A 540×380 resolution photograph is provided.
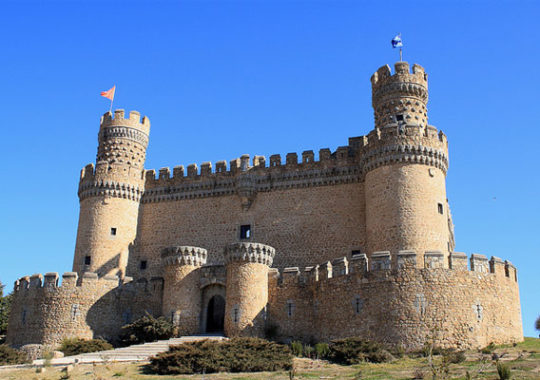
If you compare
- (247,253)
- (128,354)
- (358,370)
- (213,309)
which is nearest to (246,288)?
(247,253)

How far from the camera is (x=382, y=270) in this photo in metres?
23.6

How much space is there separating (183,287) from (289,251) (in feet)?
Answer: 22.5

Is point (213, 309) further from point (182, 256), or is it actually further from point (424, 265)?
point (424, 265)

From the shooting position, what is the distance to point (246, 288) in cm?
2642

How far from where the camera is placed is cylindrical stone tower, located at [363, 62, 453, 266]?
28500 millimetres

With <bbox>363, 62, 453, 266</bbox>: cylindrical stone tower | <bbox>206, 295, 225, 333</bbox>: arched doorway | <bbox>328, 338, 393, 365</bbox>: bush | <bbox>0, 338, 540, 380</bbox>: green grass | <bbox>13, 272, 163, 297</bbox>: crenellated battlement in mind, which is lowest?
<bbox>0, 338, 540, 380</bbox>: green grass

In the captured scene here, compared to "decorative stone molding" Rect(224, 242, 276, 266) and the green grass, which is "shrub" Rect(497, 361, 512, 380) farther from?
"decorative stone molding" Rect(224, 242, 276, 266)

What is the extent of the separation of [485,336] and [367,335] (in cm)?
423

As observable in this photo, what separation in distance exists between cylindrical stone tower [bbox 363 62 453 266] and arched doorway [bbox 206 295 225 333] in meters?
7.43

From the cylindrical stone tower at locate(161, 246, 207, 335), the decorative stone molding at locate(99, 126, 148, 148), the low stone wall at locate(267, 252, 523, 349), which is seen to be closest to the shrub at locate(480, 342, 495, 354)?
the low stone wall at locate(267, 252, 523, 349)

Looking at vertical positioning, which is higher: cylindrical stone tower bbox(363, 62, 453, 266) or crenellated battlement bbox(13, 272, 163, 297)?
cylindrical stone tower bbox(363, 62, 453, 266)

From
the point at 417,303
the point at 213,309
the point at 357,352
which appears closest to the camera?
the point at 357,352

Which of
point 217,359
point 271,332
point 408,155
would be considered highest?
point 408,155

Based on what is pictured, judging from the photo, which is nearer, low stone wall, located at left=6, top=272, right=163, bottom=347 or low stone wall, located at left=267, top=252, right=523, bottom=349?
low stone wall, located at left=267, top=252, right=523, bottom=349
